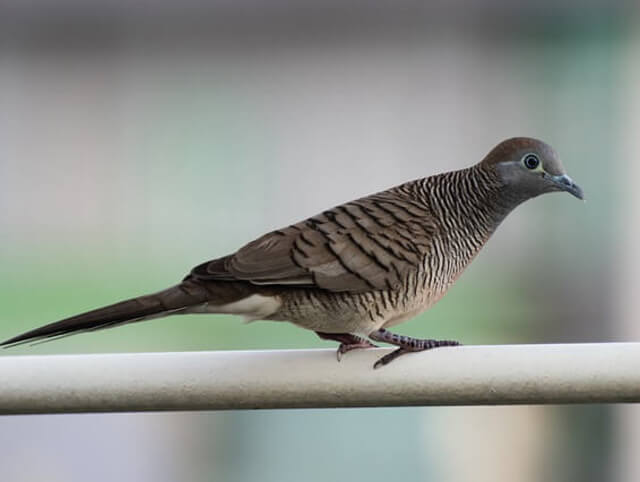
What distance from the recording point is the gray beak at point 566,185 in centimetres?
143

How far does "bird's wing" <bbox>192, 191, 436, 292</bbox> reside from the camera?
131 cm

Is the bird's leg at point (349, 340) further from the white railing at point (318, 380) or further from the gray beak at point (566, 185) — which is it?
the gray beak at point (566, 185)

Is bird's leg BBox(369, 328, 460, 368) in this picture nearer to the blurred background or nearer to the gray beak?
the gray beak

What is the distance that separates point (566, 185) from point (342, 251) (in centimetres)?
35

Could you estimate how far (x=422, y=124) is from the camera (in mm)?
4004

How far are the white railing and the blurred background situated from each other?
8.44 ft

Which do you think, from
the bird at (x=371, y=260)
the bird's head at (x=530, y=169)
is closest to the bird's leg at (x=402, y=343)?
the bird at (x=371, y=260)

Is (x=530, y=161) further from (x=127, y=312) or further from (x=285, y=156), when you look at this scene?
(x=285, y=156)

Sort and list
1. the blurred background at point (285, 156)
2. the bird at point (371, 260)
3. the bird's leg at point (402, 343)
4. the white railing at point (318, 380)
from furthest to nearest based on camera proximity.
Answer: the blurred background at point (285, 156) → the bird at point (371, 260) → the bird's leg at point (402, 343) → the white railing at point (318, 380)

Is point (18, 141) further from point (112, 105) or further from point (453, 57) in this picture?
point (453, 57)

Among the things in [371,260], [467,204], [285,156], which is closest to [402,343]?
[371,260]

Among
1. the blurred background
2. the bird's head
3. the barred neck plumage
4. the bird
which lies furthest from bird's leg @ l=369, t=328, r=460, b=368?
the blurred background

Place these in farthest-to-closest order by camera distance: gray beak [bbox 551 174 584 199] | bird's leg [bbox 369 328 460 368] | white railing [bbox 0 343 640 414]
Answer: gray beak [bbox 551 174 584 199]
bird's leg [bbox 369 328 460 368]
white railing [bbox 0 343 640 414]

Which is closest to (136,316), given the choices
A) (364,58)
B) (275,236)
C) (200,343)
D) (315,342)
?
(275,236)
